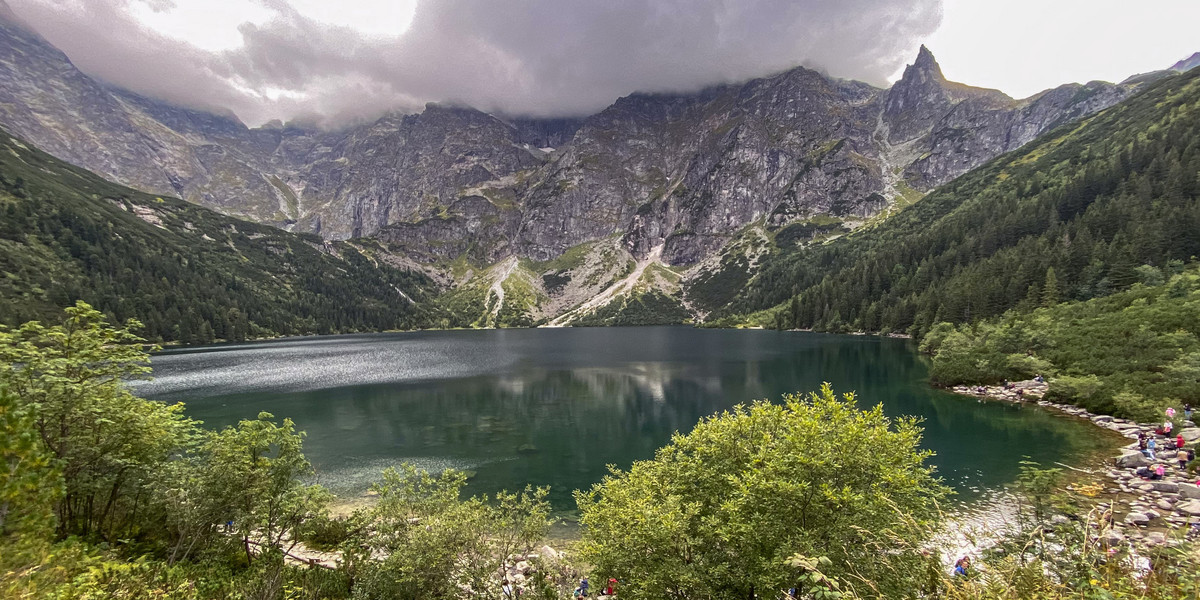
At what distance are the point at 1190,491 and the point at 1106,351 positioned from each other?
122ft

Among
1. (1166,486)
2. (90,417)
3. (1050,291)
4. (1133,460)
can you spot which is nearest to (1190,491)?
(1166,486)

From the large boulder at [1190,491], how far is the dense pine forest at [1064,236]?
7439 cm

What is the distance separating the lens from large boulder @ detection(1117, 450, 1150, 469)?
3525cm

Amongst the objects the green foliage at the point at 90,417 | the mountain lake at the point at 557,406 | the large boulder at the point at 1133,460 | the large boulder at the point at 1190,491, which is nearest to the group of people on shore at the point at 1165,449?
the large boulder at the point at 1133,460

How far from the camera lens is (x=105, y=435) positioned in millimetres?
17969

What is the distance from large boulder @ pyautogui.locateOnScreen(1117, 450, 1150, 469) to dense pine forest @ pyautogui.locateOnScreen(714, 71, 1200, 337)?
67.6 metres

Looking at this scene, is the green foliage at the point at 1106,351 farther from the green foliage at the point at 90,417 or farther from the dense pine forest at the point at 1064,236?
the green foliage at the point at 90,417

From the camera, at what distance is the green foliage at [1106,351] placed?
153 feet

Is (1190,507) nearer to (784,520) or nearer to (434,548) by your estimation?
(784,520)

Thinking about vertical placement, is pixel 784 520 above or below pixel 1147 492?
above

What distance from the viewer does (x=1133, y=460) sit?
117 ft

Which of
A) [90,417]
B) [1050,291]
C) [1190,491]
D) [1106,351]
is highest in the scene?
[1050,291]

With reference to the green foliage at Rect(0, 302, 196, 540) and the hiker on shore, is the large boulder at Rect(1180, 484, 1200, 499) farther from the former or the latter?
the green foliage at Rect(0, 302, 196, 540)

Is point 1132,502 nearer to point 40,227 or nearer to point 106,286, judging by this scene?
point 106,286
